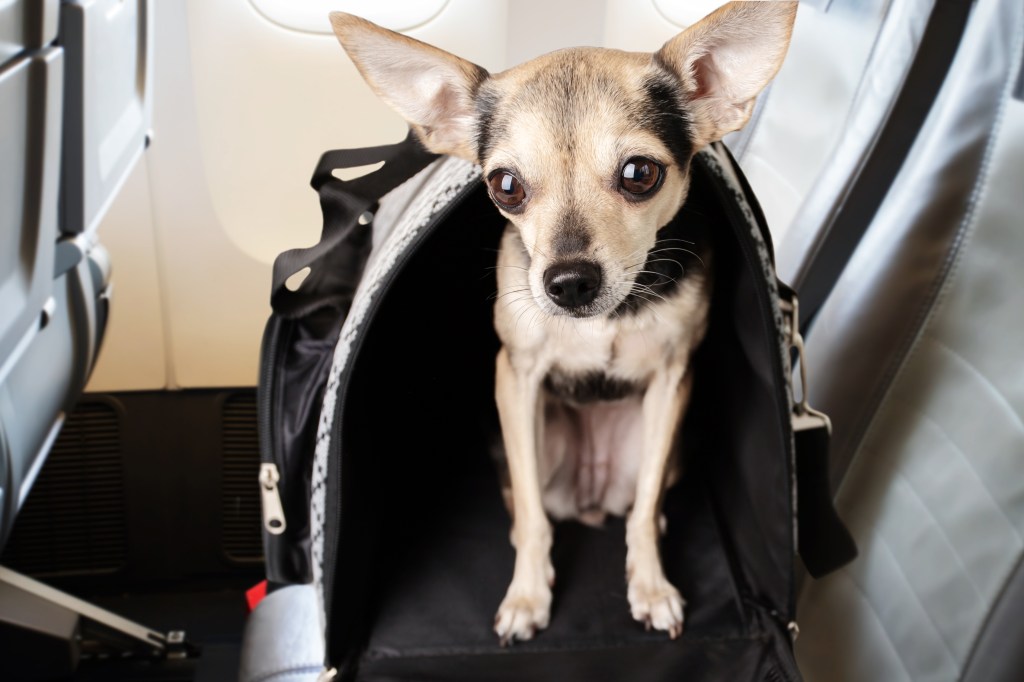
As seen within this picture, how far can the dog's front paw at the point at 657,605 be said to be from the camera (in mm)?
1025

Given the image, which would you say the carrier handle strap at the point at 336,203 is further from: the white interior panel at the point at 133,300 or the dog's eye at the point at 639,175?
the white interior panel at the point at 133,300

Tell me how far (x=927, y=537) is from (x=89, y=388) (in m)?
1.49

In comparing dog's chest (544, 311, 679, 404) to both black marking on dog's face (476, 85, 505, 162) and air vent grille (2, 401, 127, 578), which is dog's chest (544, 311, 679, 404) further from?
air vent grille (2, 401, 127, 578)

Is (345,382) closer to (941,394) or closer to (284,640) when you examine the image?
(284,640)

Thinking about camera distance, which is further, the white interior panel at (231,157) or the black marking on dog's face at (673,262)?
the white interior panel at (231,157)

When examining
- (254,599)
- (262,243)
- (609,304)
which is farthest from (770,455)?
(262,243)

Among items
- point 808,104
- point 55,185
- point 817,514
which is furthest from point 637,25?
→ point 55,185

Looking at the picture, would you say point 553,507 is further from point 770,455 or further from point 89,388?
point 89,388

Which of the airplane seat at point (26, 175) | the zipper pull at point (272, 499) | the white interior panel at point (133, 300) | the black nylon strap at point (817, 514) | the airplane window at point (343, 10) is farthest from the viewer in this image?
the white interior panel at point (133, 300)

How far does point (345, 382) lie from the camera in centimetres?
90

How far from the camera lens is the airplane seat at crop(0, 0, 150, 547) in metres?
0.81

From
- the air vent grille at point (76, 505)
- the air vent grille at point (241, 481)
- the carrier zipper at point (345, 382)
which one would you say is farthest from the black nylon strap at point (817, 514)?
the air vent grille at point (76, 505)

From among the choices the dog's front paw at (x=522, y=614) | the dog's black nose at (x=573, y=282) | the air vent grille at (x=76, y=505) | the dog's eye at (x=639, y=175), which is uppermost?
the dog's eye at (x=639, y=175)

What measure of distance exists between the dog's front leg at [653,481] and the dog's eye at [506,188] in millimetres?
318
